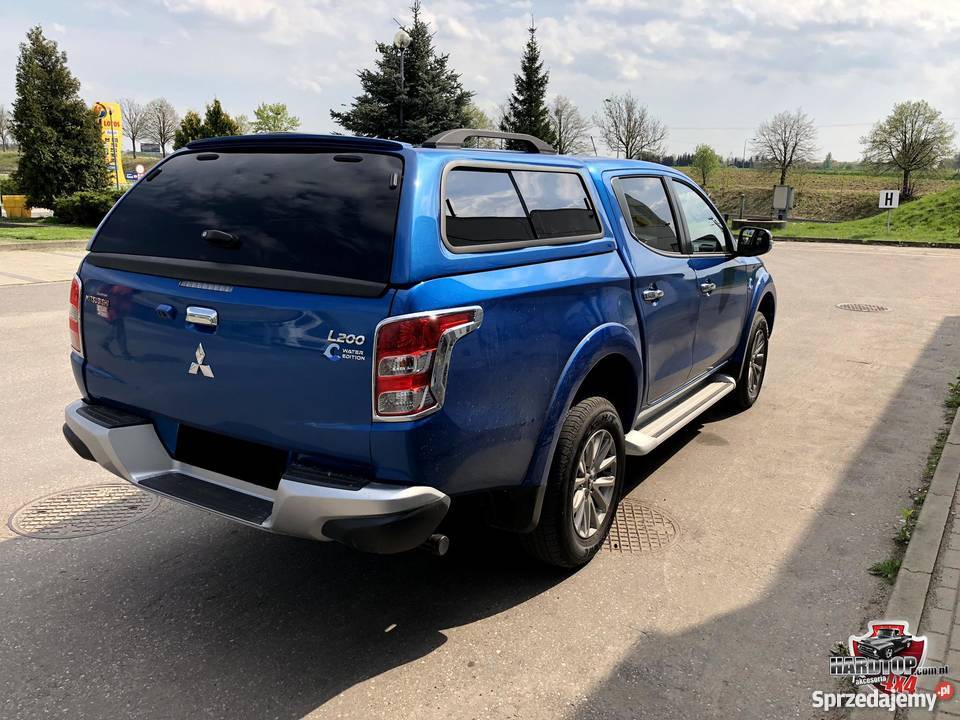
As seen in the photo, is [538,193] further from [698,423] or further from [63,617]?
[698,423]

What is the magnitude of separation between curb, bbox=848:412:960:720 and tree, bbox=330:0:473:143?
2872cm

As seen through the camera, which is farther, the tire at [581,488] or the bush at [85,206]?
the bush at [85,206]

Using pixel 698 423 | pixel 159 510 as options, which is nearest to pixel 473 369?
pixel 159 510

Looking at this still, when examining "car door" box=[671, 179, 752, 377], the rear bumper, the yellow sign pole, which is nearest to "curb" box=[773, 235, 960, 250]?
"car door" box=[671, 179, 752, 377]

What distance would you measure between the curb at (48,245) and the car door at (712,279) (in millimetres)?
16640

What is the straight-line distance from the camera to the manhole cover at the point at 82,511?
155 inches

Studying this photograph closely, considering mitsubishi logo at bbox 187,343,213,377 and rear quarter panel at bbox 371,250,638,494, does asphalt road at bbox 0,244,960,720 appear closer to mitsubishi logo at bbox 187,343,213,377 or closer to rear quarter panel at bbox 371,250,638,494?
rear quarter panel at bbox 371,250,638,494

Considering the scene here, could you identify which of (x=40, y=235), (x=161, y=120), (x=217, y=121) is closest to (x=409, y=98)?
(x=217, y=121)

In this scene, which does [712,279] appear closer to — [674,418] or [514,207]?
[674,418]

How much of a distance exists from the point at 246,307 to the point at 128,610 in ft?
4.92

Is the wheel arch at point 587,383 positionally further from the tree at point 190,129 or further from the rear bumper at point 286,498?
the tree at point 190,129

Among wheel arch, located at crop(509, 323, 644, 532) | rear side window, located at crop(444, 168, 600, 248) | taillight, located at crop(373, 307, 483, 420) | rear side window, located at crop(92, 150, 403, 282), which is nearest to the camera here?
taillight, located at crop(373, 307, 483, 420)

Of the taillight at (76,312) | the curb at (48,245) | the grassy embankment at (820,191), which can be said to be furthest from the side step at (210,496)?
the grassy embankment at (820,191)

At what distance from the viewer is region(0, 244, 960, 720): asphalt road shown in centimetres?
272
